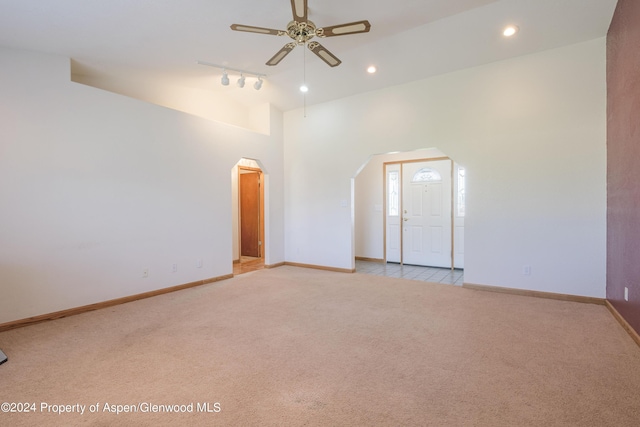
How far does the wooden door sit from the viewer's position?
7.09m

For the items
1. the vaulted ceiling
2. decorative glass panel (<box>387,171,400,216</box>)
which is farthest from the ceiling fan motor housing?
decorative glass panel (<box>387,171,400,216</box>)

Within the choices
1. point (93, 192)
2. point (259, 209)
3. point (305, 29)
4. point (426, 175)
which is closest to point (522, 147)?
point (426, 175)

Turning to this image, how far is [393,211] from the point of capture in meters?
6.49

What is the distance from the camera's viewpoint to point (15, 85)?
3.04 m

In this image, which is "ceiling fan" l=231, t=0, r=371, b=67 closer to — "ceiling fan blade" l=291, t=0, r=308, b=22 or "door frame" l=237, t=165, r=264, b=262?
"ceiling fan blade" l=291, t=0, r=308, b=22

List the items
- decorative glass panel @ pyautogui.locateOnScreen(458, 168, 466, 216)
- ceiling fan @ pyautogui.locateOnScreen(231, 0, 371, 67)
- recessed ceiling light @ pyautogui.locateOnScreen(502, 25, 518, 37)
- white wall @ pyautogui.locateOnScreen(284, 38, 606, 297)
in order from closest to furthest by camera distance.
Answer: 1. ceiling fan @ pyautogui.locateOnScreen(231, 0, 371, 67)
2. recessed ceiling light @ pyautogui.locateOnScreen(502, 25, 518, 37)
3. white wall @ pyautogui.locateOnScreen(284, 38, 606, 297)
4. decorative glass panel @ pyautogui.locateOnScreen(458, 168, 466, 216)

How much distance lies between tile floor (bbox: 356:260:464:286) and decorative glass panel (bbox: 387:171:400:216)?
1.14 meters

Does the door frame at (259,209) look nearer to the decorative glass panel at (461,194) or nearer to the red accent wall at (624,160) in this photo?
the decorative glass panel at (461,194)

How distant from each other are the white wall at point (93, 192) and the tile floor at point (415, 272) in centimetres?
275

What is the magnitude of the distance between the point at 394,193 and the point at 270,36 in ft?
13.1

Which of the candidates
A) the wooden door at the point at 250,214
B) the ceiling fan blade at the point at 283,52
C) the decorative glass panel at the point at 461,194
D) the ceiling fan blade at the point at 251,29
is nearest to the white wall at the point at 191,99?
the wooden door at the point at 250,214

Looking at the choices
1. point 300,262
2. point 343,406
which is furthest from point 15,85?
point 300,262

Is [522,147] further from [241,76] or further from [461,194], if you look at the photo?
[241,76]

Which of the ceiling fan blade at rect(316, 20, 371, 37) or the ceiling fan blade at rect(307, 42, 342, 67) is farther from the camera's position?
the ceiling fan blade at rect(307, 42, 342, 67)
